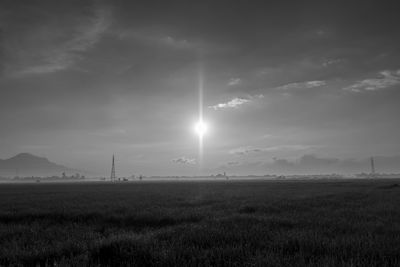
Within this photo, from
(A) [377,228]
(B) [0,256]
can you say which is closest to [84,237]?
(B) [0,256]

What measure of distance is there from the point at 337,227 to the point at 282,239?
13.7 feet

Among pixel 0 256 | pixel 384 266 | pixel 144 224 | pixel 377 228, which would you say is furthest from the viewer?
pixel 144 224

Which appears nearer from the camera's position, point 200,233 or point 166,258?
point 166,258

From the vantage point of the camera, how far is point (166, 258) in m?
7.21

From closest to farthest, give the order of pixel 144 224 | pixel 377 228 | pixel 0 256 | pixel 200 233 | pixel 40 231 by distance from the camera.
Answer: pixel 0 256 → pixel 200 233 → pixel 377 228 → pixel 40 231 → pixel 144 224

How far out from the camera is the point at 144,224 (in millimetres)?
15445

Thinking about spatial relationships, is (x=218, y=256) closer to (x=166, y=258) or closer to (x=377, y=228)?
(x=166, y=258)

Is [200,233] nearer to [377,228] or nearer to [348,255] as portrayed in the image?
[348,255]

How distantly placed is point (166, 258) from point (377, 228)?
9.09 metres

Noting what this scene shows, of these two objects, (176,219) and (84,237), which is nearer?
(84,237)

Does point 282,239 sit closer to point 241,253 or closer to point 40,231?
point 241,253

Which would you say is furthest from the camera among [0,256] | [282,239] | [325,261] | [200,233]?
[200,233]

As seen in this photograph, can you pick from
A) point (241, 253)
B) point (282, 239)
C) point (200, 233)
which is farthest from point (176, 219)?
point (241, 253)

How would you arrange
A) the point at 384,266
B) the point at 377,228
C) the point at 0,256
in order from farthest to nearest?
1. the point at 377,228
2. the point at 0,256
3. the point at 384,266
